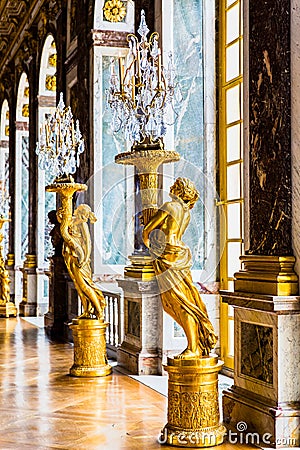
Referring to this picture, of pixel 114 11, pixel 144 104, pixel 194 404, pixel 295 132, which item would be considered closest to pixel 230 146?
pixel 144 104

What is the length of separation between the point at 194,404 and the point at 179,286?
2.75 ft

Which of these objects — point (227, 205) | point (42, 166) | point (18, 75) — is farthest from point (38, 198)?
point (227, 205)

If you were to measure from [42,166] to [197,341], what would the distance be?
14.0 ft

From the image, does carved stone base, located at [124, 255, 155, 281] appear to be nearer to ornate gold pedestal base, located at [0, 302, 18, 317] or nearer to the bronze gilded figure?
the bronze gilded figure

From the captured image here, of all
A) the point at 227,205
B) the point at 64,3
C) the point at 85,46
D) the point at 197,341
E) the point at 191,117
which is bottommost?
the point at 197,341

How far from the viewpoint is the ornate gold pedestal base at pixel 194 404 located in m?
5.35

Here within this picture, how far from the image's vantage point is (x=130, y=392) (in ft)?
24.2

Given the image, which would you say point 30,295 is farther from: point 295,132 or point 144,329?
point 295,132

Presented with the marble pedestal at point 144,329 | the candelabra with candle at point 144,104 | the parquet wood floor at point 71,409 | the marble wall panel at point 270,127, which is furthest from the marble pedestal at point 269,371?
the marble pedestal at point 144,329

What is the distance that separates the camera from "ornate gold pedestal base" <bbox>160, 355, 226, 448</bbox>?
5.35 meters

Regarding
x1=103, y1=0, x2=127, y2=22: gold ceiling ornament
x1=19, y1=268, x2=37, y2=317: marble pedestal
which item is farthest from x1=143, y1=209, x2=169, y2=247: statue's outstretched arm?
x1=19, y1=268, x2=37, y2=317: marble pedestal

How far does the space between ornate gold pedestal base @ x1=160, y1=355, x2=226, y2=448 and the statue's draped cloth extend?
0.63ft

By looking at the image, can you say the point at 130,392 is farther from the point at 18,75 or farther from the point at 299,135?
the point at 18,75

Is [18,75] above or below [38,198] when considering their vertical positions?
above
